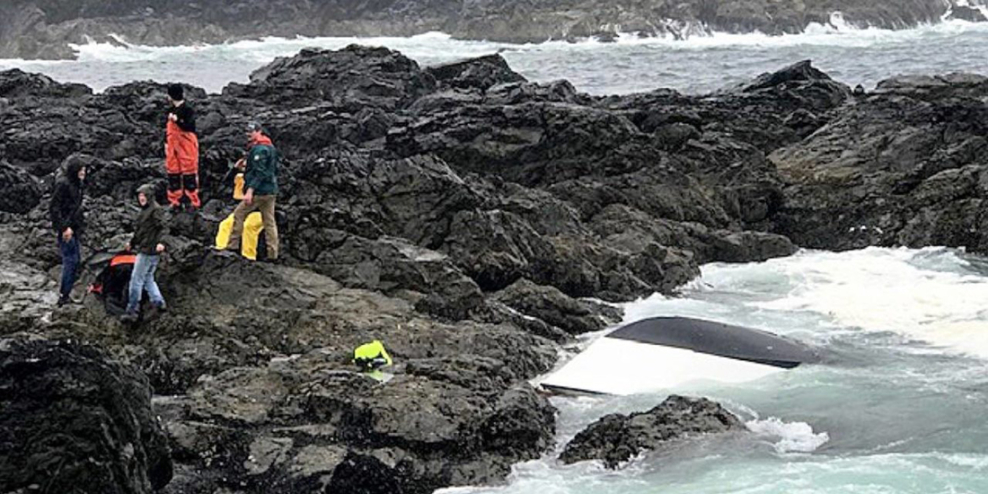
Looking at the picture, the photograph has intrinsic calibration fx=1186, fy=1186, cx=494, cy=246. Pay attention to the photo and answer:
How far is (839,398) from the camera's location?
11.6 metres

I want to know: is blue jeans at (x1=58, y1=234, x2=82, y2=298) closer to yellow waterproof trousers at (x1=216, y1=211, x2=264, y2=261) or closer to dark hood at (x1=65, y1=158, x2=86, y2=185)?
dark hood at (x1=65, y1=158, x2=86, y2=185)

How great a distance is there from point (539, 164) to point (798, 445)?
33.2 feet

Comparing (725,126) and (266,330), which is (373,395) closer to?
(266,330)

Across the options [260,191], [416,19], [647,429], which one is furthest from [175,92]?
[416,19]

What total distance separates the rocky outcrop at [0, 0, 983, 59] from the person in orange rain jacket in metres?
53.3

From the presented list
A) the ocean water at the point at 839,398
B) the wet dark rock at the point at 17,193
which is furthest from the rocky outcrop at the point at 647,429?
the wet dark rock at the point at 17,193

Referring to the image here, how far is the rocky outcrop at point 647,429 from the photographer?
1028 centimetres

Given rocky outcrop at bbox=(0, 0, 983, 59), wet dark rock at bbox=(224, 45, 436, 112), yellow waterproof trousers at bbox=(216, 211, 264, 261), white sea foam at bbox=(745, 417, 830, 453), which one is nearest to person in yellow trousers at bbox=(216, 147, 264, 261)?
yellow waterproof trousers at bbox=(216, 211, 264, 261)

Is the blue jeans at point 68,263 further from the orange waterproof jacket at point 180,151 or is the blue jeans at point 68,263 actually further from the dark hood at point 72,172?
the orange waterproof jacket at point 180,151

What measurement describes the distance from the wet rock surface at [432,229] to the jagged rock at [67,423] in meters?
0.12

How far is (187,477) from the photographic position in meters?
9.55

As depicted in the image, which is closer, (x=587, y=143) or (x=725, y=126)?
(x=587, y=143)

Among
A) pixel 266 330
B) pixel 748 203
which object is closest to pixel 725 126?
pixel 748 203

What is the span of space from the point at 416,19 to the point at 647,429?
68010mm
